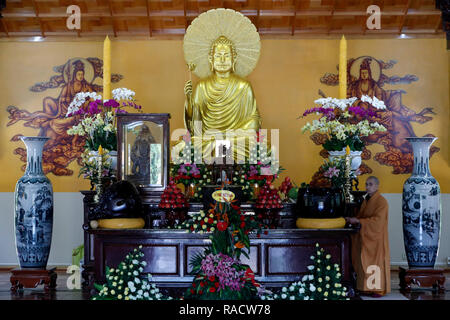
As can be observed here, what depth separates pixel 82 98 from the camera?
576cm

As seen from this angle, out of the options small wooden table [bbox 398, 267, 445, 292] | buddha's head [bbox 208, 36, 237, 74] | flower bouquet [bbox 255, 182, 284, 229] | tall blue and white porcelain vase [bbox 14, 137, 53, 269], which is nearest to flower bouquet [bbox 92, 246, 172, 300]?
flower bouquet [bbox 255, 182, 284, 229]

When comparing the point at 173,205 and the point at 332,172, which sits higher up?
the point at 332,172

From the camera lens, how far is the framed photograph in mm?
5320

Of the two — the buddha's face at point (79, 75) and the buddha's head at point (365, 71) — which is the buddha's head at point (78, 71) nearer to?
the buddha's face at point (79, 75)

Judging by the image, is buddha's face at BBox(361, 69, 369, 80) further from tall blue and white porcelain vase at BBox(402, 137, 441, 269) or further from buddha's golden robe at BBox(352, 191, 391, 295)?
buddha's golden robe at BBox(352, 191, 391, 295)

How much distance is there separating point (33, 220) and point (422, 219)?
11.6ft

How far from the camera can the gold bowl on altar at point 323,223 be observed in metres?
4.38

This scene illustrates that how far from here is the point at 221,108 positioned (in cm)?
645

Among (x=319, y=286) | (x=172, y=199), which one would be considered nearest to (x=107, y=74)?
(x=172, y=199)

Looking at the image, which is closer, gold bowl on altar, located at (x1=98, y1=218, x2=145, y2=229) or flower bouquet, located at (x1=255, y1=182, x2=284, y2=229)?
gold bowl on altar, located at (x1=98, y1=218, x2=145, y2=229)

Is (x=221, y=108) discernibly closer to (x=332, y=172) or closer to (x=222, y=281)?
(x=332, y=172)

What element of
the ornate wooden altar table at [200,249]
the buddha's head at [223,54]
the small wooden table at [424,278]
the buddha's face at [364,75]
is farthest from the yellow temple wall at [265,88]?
the ornate wooden altar table at [200,249]

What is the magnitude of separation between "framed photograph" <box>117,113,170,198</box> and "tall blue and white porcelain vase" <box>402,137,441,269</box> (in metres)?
2.26
